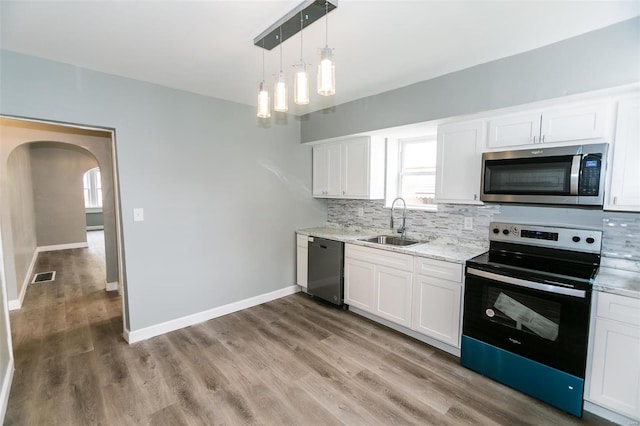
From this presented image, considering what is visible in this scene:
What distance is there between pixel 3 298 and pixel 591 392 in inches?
170

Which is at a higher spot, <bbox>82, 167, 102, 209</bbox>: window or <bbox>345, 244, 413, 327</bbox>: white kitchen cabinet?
<bbox>82, 167, 102, 209</bbox>: window

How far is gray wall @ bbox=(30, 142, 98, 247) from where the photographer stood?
6.79 meters

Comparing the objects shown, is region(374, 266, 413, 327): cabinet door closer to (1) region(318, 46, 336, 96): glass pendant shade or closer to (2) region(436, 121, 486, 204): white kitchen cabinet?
(2) region(436, 121, 486, 204): white kitchen cabinet

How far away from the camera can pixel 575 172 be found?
80.7 inches

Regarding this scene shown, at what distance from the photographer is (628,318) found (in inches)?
69.4

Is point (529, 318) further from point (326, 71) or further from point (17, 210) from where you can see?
point (17, 210)

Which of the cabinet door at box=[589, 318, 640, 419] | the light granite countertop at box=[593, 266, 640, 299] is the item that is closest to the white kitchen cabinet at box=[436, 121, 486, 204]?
the light granite countertop at box=[593, 266, 640, 299]

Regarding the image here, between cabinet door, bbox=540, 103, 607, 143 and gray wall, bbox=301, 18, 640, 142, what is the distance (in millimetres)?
171

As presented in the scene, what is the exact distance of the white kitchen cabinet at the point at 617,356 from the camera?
1.76 m

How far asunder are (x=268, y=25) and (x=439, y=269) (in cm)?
234

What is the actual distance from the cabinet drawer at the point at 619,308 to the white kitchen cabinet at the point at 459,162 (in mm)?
1090

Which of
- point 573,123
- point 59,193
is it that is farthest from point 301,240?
point 59,193

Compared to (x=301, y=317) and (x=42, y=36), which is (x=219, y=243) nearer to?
(x=301, y=317)

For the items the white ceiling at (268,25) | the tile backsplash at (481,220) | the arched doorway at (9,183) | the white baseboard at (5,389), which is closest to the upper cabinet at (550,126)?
the white ceiling at (268,25)
